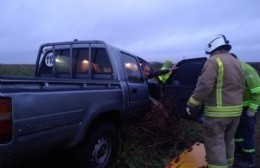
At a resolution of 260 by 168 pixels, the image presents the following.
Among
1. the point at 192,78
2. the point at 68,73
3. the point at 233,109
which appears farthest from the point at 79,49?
the point at 233,109

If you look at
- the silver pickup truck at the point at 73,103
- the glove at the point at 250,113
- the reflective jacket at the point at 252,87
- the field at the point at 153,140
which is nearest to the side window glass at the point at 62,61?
the silver pickup truck at the point at 73,103

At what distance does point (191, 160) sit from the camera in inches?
197

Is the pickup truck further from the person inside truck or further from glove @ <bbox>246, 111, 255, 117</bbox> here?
glove @ <bbox>246, 111, 255, 117</bbox>

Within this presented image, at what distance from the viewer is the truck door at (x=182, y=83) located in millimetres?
5962

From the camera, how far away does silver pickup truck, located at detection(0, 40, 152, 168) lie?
2840mm

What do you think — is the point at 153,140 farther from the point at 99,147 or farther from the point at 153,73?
the point at 99,147

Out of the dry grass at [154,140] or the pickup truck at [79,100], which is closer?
the pickup truck at [79,100]

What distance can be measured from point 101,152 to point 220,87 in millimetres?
1857

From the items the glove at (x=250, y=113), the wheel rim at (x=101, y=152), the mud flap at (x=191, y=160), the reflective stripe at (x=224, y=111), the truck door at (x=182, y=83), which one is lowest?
the mud flap at (x=191, y=160)

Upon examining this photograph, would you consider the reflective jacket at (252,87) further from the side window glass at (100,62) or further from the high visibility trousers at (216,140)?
the side window glass at (100,62)

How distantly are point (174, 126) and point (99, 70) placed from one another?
193 cm

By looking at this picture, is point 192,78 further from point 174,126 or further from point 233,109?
point 233,109

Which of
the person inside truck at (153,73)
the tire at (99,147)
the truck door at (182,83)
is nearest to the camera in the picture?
the tire at (99,147)

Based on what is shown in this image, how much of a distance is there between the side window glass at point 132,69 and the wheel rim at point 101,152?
131 cm
